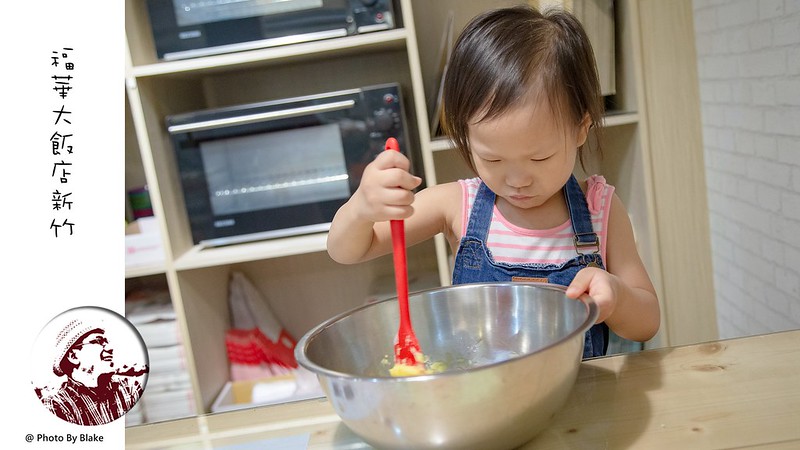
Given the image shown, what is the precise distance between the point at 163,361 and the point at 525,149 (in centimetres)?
143

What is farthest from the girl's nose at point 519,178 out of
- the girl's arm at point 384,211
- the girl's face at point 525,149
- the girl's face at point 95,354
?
the girl's face at point 95,354

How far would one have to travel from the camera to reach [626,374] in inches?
26.6

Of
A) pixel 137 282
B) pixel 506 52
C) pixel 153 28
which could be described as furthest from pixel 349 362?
pixel 137 282

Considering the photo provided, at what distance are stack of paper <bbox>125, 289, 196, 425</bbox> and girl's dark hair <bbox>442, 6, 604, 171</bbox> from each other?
126cm

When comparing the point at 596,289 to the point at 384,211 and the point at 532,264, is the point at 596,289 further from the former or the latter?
the point at 532,264

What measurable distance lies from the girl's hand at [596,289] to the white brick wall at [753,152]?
1.10 metres

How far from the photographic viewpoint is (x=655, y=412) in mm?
600

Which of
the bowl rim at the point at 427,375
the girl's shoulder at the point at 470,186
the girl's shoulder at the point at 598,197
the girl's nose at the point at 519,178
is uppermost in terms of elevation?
the girl's nose at the point at 519,178

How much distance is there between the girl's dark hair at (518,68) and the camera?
32.5 inches

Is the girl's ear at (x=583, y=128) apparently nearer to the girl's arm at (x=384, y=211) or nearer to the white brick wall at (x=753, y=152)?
the girl's arm at (x=384, y=211)

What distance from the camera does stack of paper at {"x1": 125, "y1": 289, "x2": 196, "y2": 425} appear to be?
192cm

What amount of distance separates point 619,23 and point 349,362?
54.7 inches

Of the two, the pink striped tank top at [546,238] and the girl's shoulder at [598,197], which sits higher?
the girl's shoulder at [598,197]

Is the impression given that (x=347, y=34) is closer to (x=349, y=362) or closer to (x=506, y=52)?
(x=506, y=52)
